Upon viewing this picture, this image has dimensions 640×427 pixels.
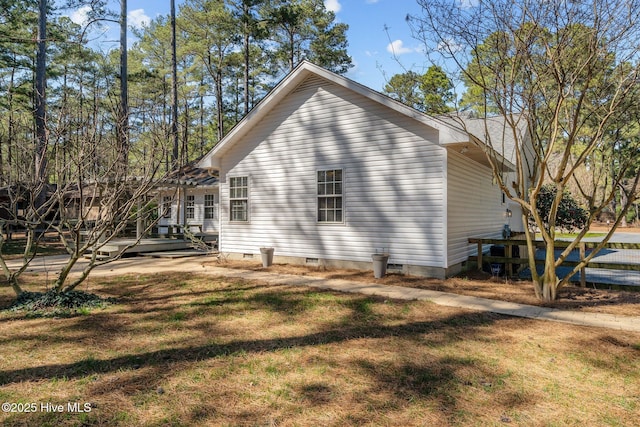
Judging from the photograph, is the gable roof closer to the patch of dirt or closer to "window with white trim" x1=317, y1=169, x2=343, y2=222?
"window with white trim" x1=317, y1=169, x2=343, y2=222

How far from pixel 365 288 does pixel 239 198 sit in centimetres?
604

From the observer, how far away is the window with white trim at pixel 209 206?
21156 mm

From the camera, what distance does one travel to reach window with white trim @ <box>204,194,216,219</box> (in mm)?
21156

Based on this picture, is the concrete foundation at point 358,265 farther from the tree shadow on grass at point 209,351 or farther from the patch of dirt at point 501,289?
the tree shadow on grass at point 209,351

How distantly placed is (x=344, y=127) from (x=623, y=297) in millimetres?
7327

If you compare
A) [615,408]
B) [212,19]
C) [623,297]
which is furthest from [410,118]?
[212,19]

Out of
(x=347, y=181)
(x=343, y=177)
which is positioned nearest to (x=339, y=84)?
(x=343, y=177)

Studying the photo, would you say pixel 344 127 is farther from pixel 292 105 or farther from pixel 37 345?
pixel 37 345

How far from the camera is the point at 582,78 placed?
23.8ft

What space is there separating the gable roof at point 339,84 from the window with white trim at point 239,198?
0.99m

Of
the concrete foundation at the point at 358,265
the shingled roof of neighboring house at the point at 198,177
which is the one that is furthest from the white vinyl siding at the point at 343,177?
the shingled roof of neighboring house at the point at 198,177

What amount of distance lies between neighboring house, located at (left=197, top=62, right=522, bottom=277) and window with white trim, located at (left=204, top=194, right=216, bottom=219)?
876 centimetres

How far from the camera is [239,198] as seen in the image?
12.3 metres

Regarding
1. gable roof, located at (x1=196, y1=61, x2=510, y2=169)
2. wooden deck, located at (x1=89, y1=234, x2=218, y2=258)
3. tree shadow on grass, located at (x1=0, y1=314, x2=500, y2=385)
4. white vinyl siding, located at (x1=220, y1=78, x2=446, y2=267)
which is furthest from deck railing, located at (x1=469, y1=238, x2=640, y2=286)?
wooden deck, located at (x1=89, y1=234, x2=218, y2=258)
